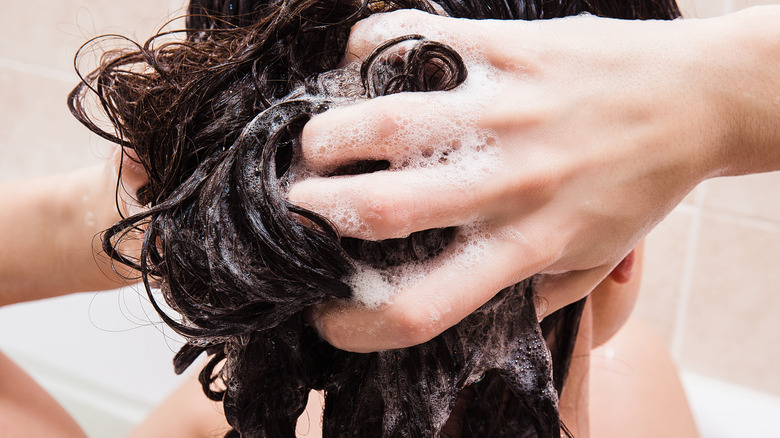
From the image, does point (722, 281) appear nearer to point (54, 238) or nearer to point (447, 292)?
point (447, 292)

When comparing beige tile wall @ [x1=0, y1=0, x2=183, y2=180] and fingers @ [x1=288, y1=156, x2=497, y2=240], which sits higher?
fingers @ [x1=288, y1=156, x2=497, y2=240]

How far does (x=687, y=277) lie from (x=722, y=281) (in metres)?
0.07

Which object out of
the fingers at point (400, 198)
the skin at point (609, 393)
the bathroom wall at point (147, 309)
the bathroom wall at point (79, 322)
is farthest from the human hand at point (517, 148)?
the bathroom wall at point (79, 322)

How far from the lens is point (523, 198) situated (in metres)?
0.44

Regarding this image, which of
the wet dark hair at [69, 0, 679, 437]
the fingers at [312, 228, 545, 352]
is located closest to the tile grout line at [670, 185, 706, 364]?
the wet dark hair at [69, 0, 679, 437]

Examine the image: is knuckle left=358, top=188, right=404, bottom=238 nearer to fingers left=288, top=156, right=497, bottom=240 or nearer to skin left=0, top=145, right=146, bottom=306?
fingers left=288, top=156, right=497, bottom=240

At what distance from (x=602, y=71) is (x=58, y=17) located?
1624mm

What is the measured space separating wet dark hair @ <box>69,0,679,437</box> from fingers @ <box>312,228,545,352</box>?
0.08ft

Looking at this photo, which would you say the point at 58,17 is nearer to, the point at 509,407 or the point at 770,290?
the point at 509,407

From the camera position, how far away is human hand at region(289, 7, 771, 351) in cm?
42

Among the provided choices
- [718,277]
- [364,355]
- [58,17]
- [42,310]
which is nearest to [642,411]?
[718,277]

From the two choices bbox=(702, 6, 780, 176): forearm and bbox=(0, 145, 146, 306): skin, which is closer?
bbox=(702, 6, 780, 176): forearm

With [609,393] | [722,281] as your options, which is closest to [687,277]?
[722,281]

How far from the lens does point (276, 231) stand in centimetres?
43
